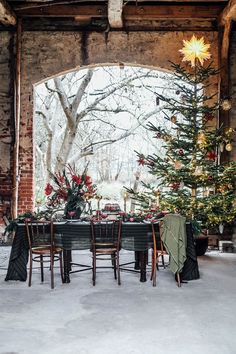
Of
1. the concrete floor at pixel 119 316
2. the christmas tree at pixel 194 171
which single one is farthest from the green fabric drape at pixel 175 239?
the christmas tree at pixel 194 171

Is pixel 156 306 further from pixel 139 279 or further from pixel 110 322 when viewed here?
pixel 139 279

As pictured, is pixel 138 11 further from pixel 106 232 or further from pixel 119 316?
pixel 119 316

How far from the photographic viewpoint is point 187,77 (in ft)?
24.2

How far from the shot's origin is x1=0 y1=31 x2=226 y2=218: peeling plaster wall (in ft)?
27.8

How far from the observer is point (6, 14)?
776 centimetres

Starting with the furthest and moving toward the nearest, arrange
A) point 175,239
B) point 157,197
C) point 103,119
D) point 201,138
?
point 103,119
point 201,138
point 157,197
point 175,239

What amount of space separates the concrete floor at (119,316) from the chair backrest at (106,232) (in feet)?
1.64

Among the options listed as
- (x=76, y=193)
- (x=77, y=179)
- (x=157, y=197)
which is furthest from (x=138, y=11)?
(x=76, y=193)

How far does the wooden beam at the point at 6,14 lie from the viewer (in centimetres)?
749

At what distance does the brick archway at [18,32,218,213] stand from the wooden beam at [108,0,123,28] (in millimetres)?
312

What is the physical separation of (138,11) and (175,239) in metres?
5.05

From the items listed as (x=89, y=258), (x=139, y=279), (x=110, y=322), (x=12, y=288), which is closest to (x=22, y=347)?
(x=110, y=322)

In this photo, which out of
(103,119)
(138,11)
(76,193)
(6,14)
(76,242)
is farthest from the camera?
(103,119)

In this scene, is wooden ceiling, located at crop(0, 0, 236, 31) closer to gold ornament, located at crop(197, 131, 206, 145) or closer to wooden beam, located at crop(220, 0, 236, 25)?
wooden beam, located at crop(220, 0, 236, 25)
